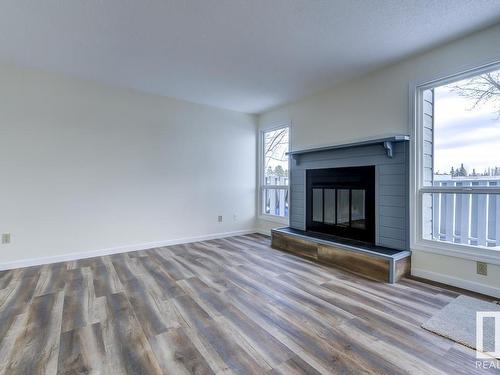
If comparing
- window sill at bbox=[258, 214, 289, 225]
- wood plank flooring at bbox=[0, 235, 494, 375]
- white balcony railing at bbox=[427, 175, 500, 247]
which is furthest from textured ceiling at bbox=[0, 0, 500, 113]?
wood plank flooring at bbox=[0, 235, 494, 375]

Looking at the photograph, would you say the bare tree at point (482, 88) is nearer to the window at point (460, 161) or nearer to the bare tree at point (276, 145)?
the window at point (460, 161)

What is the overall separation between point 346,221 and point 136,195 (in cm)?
319

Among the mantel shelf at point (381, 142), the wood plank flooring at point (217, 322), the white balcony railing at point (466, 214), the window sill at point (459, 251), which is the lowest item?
the wood plank flooring at point (217, 322)

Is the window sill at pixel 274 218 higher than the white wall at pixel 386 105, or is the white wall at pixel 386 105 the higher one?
the white wall at pixel 386 105

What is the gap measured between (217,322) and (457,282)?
2419 mm

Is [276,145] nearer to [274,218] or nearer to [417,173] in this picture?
[274,218]

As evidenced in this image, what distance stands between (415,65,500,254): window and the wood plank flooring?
0.67 meters

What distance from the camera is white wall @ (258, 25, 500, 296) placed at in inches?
96.2

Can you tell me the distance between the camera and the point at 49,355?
1567 mm

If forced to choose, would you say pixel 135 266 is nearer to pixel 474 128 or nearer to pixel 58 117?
pixel 58 117

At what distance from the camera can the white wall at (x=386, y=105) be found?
2.44 meters

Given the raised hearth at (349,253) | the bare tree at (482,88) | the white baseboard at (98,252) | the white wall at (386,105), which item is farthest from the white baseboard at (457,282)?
the white baseboard at (98,252)

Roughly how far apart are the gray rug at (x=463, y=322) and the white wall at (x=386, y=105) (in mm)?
356

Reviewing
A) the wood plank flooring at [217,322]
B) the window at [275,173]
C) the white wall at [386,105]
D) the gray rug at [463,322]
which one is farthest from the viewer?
the window at [275,173]
